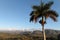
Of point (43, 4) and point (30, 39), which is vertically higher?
point (43, 4)

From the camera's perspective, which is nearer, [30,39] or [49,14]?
[49,14]

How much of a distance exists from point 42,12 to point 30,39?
504 inches

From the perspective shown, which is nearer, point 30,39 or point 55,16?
point 55,16

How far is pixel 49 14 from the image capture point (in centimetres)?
2661

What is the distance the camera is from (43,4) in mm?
27047

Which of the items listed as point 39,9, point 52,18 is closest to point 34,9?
point 39,9

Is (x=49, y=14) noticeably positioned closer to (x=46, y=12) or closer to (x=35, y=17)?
(x=46, y=12)

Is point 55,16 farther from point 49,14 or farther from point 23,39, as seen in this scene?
point 23,39

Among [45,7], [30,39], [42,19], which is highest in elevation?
[45,7]

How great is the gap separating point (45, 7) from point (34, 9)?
1707mm

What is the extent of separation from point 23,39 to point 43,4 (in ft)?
42.4

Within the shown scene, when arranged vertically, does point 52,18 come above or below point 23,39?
above

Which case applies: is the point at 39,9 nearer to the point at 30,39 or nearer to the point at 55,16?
the point at 55,16

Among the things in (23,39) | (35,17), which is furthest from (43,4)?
(23,39)
